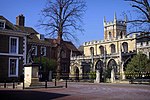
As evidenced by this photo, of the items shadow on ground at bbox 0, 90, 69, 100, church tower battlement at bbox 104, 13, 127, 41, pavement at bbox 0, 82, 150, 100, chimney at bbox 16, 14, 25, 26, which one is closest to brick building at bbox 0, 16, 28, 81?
chimney at bbox 16, 14, 25, 26

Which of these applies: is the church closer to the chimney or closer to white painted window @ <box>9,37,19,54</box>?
white painted window @ <box>9,37,19,54</box>

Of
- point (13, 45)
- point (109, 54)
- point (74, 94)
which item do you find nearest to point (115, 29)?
point (109, 54)

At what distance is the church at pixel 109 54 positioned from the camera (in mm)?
59312

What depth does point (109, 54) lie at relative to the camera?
6694 cm

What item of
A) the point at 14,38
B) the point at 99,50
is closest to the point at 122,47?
the point at 99,50

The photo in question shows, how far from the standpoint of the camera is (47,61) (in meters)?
44.8

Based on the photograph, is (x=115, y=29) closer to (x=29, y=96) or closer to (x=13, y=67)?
(x=13, y=67)

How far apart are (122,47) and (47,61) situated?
34962 millimetres

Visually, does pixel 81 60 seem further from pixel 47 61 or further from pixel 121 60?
pixel 47 61

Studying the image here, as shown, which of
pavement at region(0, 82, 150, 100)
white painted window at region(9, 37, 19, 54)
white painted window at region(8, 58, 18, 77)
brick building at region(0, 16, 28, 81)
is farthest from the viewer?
white painted window at region(9, 37, 19, 54)

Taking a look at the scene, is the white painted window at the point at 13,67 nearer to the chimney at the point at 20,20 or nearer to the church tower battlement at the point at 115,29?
the chimney at the point at 20,20

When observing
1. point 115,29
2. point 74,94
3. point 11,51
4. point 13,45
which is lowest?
point 74,94

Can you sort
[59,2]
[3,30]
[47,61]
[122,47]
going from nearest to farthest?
[3,30] < [59,2] < [47,61] < [122,47]

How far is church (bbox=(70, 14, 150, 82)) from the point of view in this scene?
5931cm
